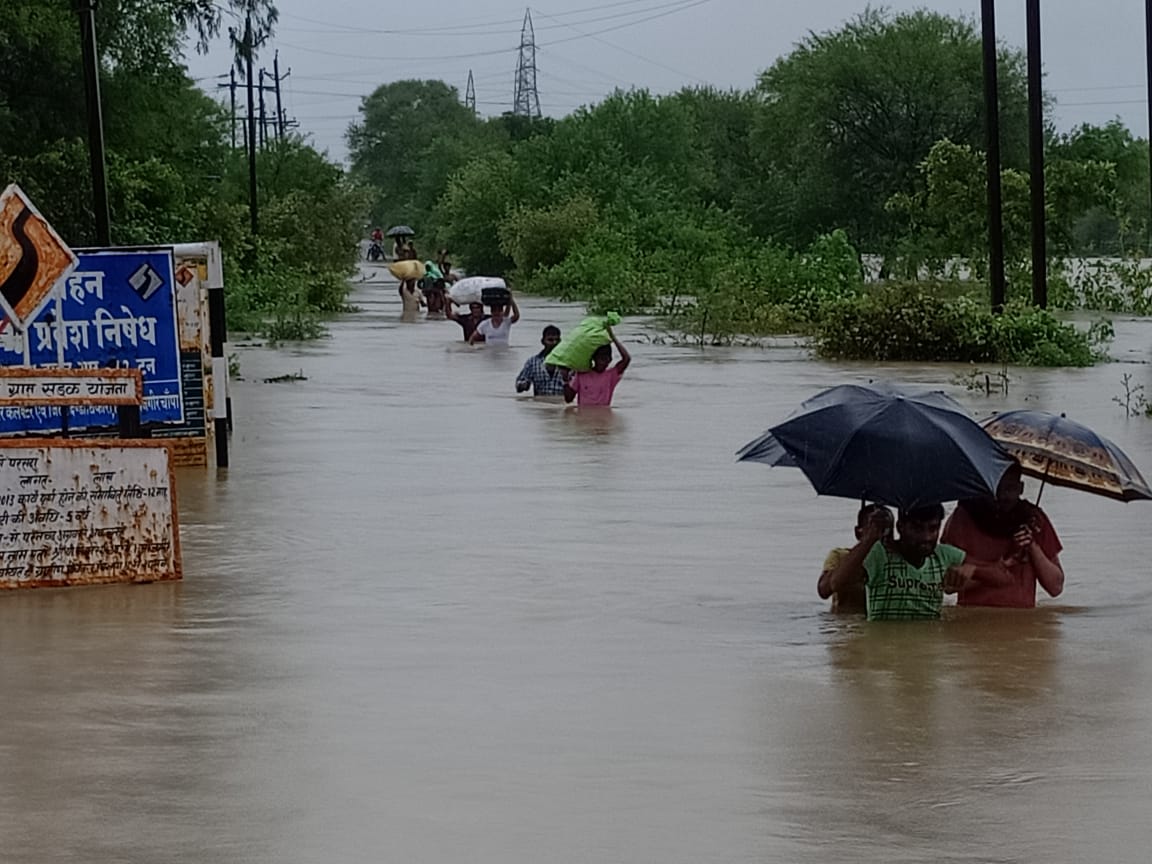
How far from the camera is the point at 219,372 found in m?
16.1

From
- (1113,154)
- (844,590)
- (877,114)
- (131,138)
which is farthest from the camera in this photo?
(877,114)

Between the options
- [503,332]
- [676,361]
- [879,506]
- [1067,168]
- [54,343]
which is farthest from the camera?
[1067,168]

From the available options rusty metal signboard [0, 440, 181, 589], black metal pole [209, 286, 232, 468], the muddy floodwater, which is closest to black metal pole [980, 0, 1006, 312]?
the muddy floodwater

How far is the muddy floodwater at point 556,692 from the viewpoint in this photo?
19.9 feet

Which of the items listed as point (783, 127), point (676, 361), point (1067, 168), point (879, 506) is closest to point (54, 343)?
point (879, 506)

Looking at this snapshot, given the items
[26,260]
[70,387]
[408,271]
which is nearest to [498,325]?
[408,271]

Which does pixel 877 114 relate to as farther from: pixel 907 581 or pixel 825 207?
pixel 907 581

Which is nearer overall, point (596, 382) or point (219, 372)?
point (219, 372)

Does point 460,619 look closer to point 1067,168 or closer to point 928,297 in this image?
point 928,297

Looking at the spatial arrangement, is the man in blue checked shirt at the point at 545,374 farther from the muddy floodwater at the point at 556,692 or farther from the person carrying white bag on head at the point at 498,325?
the person carrying white bag on head at the point at 498,325

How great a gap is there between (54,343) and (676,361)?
1560cm

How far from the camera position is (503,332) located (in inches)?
1278

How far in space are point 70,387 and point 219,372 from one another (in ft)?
13.7

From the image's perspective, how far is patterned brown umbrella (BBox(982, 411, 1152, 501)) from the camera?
9547mm
